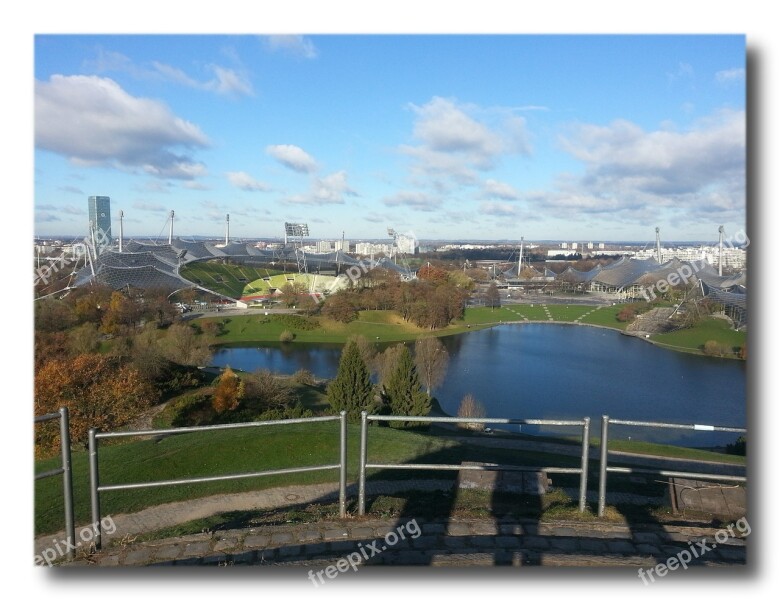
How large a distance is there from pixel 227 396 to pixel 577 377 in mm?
10010

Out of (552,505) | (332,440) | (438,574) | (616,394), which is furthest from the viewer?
(616,394)

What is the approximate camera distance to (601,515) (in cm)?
181

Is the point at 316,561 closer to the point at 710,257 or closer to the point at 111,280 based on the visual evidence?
the point at 111,280

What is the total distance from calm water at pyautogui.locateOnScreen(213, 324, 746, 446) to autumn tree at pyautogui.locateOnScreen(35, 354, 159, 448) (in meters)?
5.53

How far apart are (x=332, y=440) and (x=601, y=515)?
7.72 ft

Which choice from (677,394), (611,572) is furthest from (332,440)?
(677,394)

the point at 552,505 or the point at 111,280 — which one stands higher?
the point at 111,280

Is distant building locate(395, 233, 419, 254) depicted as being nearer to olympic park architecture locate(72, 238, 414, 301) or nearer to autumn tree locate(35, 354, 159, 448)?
olympic park architecture locate(72, 238, 414, 301)

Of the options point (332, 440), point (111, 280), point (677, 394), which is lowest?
point (677, 394)

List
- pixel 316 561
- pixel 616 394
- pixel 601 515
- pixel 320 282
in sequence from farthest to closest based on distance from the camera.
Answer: pixel 320 282, pixel 616 394, pixel 601 515, pixel 316 561

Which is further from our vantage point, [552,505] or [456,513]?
[552,505]

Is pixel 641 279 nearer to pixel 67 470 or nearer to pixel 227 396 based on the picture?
pixel 227 396

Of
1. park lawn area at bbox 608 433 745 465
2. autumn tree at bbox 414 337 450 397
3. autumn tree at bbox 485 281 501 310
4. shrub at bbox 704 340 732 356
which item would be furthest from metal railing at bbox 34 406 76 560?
autumn tree at bbox 485 281 501 310

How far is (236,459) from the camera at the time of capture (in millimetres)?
3641
